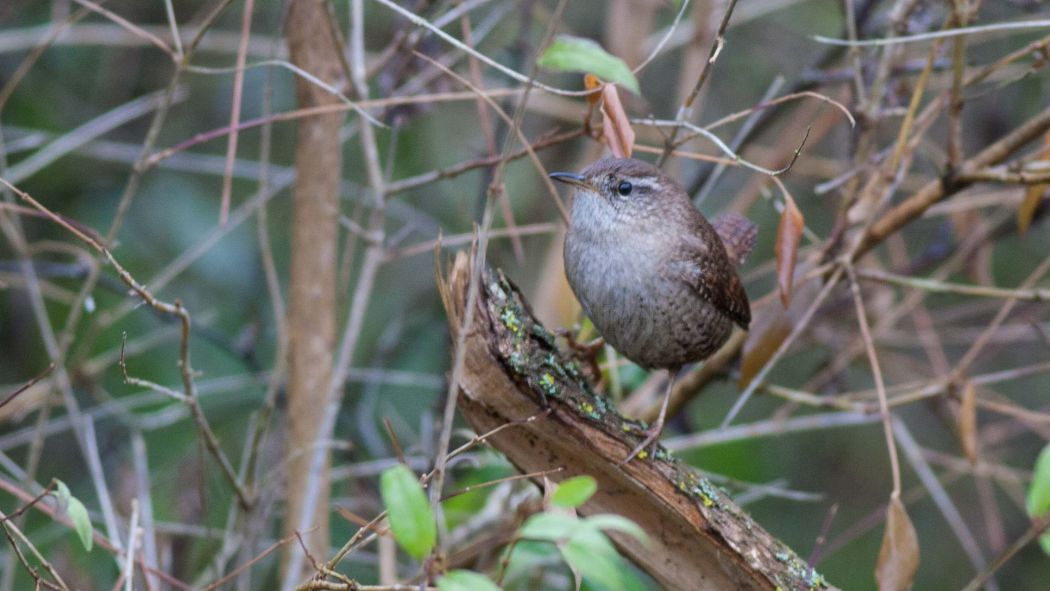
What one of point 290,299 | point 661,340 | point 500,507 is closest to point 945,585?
point 500,507

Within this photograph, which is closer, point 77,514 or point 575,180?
point 77,514

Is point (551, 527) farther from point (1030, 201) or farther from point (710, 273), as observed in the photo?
point (1030, 201)

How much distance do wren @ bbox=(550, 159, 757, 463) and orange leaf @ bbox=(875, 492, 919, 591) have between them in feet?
1.93

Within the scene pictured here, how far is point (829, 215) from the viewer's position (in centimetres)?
556

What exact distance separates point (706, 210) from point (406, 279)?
163cm

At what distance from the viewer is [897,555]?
2479 millimetres

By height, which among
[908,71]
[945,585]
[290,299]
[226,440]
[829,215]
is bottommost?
[945,585]

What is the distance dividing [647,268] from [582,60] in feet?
2.47

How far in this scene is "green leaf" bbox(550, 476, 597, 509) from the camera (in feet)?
4.50

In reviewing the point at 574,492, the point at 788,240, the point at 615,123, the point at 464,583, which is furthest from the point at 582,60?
the point at 464,583

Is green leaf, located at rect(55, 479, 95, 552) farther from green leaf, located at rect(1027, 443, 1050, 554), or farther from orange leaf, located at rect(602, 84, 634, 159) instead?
green leaf, located at rect(1027, 443, 1050, 554)

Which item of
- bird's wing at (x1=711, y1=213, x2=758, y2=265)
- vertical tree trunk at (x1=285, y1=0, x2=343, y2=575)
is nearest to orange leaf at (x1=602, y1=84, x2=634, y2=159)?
bird's wing at (x1=711, y1=213, x2=758, y2=265)

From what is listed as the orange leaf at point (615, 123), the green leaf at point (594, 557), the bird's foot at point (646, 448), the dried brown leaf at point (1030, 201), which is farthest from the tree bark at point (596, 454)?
the dried brown leaf at point (1030, 201)

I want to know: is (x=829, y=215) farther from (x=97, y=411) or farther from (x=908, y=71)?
(x=97, y=411)
